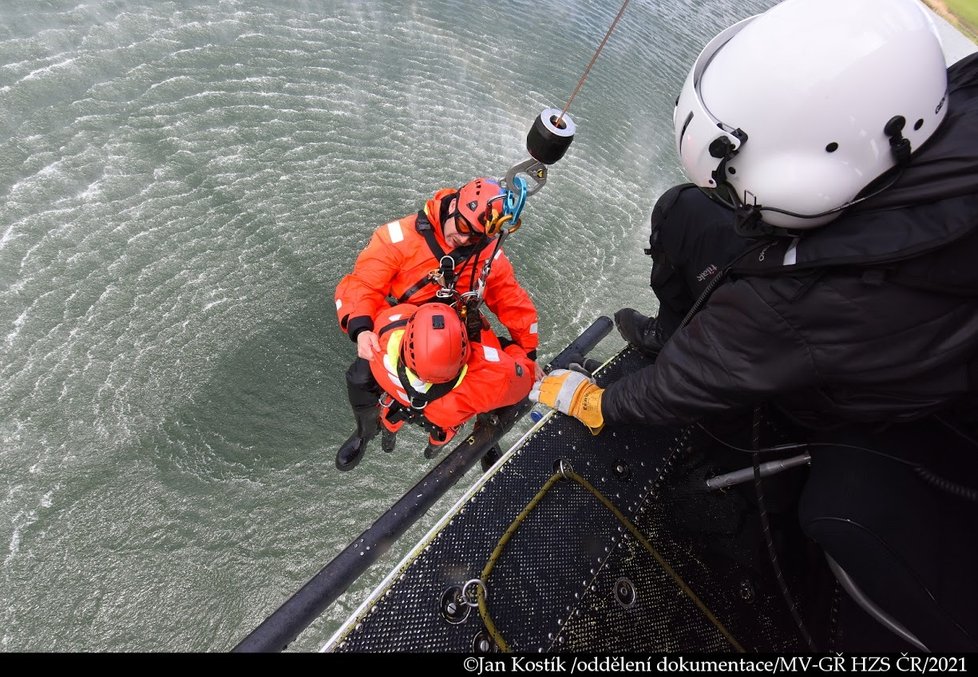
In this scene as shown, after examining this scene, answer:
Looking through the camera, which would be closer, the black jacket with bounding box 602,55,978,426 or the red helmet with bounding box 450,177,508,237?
the black jacket with bounding box 602,55,978,426

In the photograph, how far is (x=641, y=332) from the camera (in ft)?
10.0

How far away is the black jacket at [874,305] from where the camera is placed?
43.7 inches

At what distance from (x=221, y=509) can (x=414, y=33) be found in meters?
5.87

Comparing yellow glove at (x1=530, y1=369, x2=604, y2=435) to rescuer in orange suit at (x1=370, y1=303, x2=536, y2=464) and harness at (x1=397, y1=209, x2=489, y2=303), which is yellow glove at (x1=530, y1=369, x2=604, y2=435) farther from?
harness at (x1=397, y1=209, x2=489, y2=303)

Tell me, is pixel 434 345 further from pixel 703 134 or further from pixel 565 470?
pixel 703 134

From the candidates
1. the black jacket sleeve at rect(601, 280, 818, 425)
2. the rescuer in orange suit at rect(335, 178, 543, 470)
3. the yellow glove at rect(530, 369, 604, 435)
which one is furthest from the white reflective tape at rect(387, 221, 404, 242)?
the black jacket sleeve at rect(601, 280, 818, 425)

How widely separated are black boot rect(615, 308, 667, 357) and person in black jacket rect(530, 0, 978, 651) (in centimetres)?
123

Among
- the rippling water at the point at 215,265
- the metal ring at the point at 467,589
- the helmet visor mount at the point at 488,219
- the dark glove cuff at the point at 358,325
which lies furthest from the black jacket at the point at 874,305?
the rippling water at the point at 215,265

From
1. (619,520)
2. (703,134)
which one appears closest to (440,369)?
(619,520)

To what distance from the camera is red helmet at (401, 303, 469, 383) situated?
84.2 inches

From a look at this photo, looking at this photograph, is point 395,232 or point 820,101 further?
point 395,232

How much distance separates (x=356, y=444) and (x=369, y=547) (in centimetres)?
135

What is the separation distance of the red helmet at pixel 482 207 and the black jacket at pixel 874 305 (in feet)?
4.92

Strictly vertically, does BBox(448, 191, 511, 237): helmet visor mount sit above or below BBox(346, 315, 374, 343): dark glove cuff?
above
